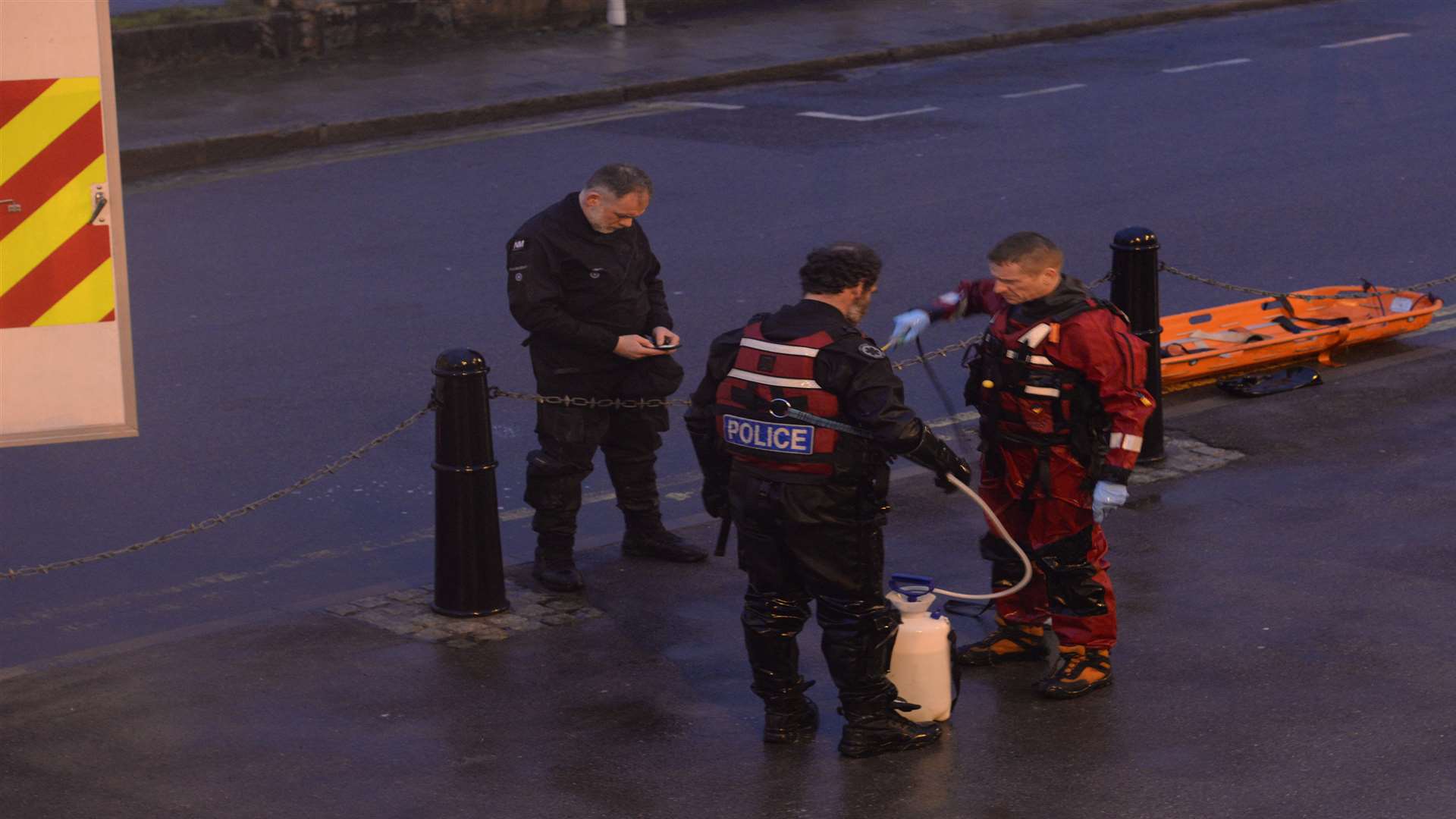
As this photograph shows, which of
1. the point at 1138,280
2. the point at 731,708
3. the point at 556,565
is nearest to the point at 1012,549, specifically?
the point at 731,708

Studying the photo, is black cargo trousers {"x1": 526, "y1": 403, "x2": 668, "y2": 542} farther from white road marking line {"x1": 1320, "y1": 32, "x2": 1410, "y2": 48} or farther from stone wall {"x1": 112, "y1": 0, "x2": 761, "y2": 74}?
white road marking line {"x1": 1320, "y1": 32, "x2": 1410, "y2": 48}

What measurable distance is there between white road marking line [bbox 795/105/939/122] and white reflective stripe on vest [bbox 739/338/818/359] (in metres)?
12.0

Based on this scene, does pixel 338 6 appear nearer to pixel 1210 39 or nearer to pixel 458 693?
pixel 1210 39

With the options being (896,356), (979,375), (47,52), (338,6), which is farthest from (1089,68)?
(47,52)

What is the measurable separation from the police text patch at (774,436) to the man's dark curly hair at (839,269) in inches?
17.5

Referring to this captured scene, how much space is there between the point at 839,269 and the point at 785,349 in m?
0.30

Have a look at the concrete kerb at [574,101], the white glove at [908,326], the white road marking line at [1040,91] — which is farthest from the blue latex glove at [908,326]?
the white road marking line at [1040,91]

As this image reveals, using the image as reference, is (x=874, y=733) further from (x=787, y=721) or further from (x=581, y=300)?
(x=581, y=300)

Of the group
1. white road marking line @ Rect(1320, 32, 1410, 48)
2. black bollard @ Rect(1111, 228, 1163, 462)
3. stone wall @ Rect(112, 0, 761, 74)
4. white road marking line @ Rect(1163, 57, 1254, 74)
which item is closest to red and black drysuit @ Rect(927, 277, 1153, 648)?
black bollard @ Rect(1111, 228, 1163, 462)

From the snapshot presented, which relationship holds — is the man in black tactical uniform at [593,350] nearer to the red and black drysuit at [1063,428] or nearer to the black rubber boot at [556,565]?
the black rubber boot at [556,565]

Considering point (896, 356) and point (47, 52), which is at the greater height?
point (47, 52)

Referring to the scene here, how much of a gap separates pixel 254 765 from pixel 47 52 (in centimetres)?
230

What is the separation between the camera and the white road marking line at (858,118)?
18188 millimetres

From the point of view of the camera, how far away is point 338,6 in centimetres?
2073
